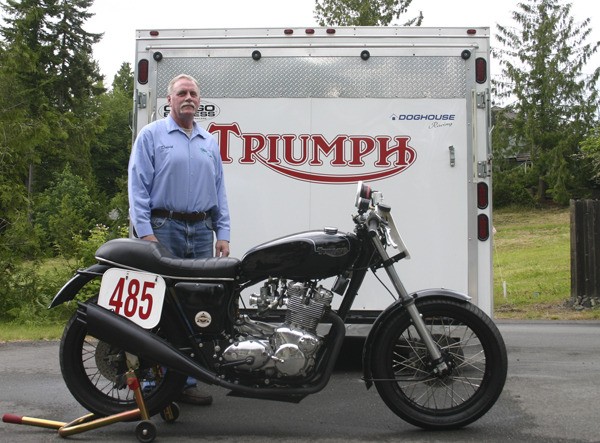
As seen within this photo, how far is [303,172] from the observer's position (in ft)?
20.7

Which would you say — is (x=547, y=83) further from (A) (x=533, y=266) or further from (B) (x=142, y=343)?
(B) (x=142, y=343)

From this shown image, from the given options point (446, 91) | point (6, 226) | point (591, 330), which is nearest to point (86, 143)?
point (6, 226)

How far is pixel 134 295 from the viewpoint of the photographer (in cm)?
464

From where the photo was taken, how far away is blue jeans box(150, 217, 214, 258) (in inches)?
209

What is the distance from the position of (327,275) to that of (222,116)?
7.18 ft

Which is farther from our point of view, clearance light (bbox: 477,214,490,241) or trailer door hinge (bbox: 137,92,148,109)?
trailer door hinge (bbox: 137,92,148,109)

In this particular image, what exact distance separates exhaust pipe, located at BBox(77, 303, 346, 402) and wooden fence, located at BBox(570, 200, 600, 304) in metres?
9.95

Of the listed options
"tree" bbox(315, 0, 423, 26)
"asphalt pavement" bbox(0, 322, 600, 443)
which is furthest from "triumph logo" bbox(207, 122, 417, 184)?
"tree" bbox(315, 0, 423, 26)

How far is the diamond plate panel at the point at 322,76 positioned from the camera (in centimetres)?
627

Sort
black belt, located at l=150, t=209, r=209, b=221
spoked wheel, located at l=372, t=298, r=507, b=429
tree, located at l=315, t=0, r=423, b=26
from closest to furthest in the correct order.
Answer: spoked wheel, located at l=372, t=298, r=507, b=429 → black belt, located at l=150, t=209, r=209, b=221 → tree, located at l=315, t=0, r=423, b=26

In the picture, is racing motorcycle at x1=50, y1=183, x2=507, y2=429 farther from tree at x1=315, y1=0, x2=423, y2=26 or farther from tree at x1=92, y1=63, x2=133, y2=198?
tree at x1=92, y1=63, x2=133, y2=198

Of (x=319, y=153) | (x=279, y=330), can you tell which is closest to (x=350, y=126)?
(x=319, y=153)

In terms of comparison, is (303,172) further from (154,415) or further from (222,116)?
(154,415)

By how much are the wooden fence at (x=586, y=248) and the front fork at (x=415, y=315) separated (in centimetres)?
956
